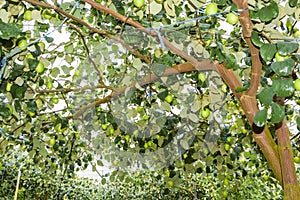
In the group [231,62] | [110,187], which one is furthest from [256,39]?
[110,187]

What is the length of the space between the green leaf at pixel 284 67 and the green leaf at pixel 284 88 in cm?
2

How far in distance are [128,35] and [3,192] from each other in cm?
288

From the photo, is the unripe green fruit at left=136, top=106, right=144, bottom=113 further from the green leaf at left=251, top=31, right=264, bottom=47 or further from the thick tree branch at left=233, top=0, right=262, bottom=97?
the green leaf at left=251, top=31, right=264, bottom=47

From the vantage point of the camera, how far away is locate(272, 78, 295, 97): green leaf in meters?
0.69

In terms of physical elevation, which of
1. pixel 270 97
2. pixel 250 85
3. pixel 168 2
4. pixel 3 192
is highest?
pixel 3 192

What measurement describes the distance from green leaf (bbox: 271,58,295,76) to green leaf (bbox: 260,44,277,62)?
0.11 feet

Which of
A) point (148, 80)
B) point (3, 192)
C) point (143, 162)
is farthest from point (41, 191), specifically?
point (148, 80)

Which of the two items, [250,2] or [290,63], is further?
[250,2]

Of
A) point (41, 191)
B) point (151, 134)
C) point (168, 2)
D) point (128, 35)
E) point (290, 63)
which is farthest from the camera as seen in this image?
point (41, 191)

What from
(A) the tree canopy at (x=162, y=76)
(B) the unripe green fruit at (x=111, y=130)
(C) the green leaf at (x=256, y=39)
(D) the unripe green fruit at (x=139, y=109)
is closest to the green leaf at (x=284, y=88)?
(A) the tree canopy at (x=162, y=76)

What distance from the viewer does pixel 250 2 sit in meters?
0.85

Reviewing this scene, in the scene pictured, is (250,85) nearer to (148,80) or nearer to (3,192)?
(148,80)

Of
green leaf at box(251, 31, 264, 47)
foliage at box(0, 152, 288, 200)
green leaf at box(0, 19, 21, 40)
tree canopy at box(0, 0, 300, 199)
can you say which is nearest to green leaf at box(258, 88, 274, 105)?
tree canopy at box(0, 0, 300, 199)

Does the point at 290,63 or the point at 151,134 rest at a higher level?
the point at 151,134
